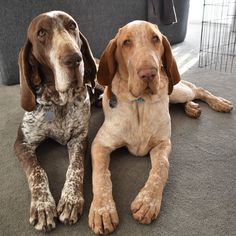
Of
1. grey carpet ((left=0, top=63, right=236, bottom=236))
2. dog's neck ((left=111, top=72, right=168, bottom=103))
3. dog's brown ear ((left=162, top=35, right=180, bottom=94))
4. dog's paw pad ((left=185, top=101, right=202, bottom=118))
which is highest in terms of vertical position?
dog's brown ear ((left=162, top=35, right=180, bottom=94))

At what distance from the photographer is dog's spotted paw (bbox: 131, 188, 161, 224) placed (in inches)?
54.2

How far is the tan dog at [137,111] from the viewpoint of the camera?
4.67 feet

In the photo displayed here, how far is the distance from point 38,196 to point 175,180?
771mm

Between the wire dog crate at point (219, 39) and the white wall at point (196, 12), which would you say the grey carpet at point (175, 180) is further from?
the white wall at point (196, 12)

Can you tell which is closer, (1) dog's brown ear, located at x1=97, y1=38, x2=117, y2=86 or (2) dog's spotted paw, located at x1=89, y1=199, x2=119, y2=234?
(2) dog's spotted paw, located at x1=89, y1=199, x2=119, y2=234

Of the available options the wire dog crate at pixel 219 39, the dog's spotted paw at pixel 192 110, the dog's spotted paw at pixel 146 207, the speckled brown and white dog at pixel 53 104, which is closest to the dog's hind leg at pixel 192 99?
the dog's spotted paw at pixel 192 110

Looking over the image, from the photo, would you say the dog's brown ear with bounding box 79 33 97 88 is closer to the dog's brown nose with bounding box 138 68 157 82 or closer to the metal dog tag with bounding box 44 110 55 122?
the metal dog tag with bounding box 44 110 55 122

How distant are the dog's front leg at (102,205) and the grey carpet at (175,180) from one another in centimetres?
6

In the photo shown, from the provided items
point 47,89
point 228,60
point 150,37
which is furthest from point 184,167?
point 228,60

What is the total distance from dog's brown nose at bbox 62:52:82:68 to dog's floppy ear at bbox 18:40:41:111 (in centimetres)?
33

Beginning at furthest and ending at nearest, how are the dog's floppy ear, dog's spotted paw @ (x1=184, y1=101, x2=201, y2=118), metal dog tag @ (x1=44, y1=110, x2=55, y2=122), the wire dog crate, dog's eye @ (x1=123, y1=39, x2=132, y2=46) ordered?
the wire dog crate → dog's spotted paw @ (x1=184, y1=101, x2=201, y2=118) → metal dog tag @ (x1=44, y1=110, x2=55, y2=122) → the dog's floppy ear → dog's eye @ (x1=123, y1=39, x2=132, y2=46)

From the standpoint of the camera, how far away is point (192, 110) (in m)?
2.34

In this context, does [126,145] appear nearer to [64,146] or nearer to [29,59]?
[64,146]

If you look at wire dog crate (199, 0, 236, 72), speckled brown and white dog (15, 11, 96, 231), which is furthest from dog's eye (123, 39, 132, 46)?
wire dog crate (199, 0, 236, 72)
